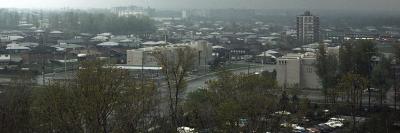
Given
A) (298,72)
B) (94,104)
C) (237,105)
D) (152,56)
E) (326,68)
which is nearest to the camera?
(94,104)

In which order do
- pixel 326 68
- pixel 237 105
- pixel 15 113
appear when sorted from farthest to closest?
pixel 326 68
pixel 15 113
pixel 237 105

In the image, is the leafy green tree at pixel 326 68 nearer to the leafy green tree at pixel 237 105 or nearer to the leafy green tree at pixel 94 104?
the leafy green tree at pixel 237 105

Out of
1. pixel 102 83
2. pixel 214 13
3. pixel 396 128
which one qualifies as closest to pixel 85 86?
pixel 102 83

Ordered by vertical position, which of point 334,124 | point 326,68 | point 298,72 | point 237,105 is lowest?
point 334,124

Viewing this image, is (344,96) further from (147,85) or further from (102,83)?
(102,83)

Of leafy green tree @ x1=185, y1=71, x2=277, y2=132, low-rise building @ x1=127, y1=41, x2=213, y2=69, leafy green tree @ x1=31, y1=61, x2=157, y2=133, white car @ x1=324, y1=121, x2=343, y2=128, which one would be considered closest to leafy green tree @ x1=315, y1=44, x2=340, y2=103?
white car @ x1=324, y1=121, x2=343, y2=128

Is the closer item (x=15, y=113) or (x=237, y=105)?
(x=237, y=105)

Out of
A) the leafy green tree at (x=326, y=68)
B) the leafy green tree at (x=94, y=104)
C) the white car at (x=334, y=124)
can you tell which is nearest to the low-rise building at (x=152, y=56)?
the leafy green tree at (x=326, y=68)

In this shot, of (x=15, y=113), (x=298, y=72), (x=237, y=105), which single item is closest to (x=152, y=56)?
(x=298, y=72)

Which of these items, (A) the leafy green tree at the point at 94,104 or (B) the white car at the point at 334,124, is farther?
(B) the white car at the point at 334,124

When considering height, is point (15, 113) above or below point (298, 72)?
above

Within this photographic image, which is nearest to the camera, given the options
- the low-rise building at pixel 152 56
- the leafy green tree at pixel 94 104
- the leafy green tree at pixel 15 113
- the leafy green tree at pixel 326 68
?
the leafy green tree at pixel 94 104

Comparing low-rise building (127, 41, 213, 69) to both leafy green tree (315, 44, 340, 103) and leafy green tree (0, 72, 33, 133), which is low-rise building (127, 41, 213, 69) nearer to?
leafy green tree (315, 44, 340, 103)

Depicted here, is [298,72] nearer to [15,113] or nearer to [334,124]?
[334,124]
